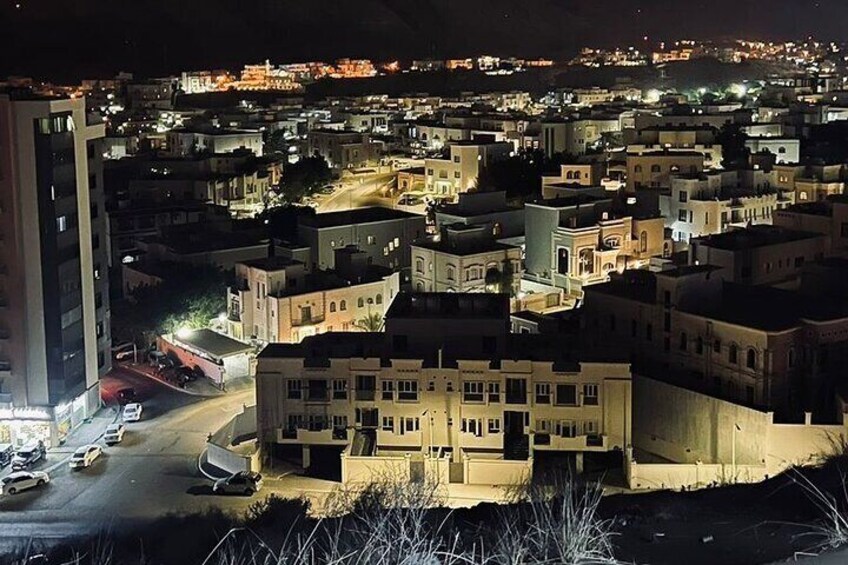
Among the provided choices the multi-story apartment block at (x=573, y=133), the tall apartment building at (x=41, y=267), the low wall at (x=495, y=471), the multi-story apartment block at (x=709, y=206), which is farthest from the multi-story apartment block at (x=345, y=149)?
the low wall at (x=495, y=471)

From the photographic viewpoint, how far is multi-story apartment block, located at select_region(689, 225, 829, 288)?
34.8ft

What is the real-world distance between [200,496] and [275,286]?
3.30 m

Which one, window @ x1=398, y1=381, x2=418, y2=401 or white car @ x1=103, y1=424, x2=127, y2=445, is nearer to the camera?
window @ x1=398, y1=381, x2=418, y2=401

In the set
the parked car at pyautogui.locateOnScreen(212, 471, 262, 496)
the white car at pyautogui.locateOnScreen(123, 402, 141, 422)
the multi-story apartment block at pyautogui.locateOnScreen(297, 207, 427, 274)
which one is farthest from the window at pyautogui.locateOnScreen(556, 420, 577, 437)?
the multi-story apartment block at pyautogui.locateOnScreen(297, 207, 427, 274)

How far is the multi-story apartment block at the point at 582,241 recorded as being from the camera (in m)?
12.5

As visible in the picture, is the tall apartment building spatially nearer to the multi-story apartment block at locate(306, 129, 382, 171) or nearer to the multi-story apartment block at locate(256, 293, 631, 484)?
the multi-story apartment block at locate(256, 293, 631, 484)

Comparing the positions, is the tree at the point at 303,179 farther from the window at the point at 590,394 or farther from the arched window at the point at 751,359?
the arched window at the point at 751,359

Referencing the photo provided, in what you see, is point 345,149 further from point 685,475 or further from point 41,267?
point 685,475

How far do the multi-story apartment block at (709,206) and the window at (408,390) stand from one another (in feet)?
20.7

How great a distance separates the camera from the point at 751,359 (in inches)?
318

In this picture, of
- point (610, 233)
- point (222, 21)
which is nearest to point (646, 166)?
point (610, 233)

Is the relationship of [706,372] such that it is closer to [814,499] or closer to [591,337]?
[591,337]

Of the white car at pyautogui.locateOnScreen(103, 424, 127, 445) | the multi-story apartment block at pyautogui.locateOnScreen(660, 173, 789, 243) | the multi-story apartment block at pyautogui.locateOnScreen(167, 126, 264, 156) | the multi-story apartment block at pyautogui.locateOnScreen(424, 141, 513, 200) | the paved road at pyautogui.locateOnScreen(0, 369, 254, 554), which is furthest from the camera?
the multi-story apartment block at pyautogui.locateOnScreen(167, 126, 264, 156)

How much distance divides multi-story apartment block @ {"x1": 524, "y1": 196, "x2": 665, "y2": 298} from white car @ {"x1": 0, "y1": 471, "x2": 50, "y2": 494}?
6.23m
